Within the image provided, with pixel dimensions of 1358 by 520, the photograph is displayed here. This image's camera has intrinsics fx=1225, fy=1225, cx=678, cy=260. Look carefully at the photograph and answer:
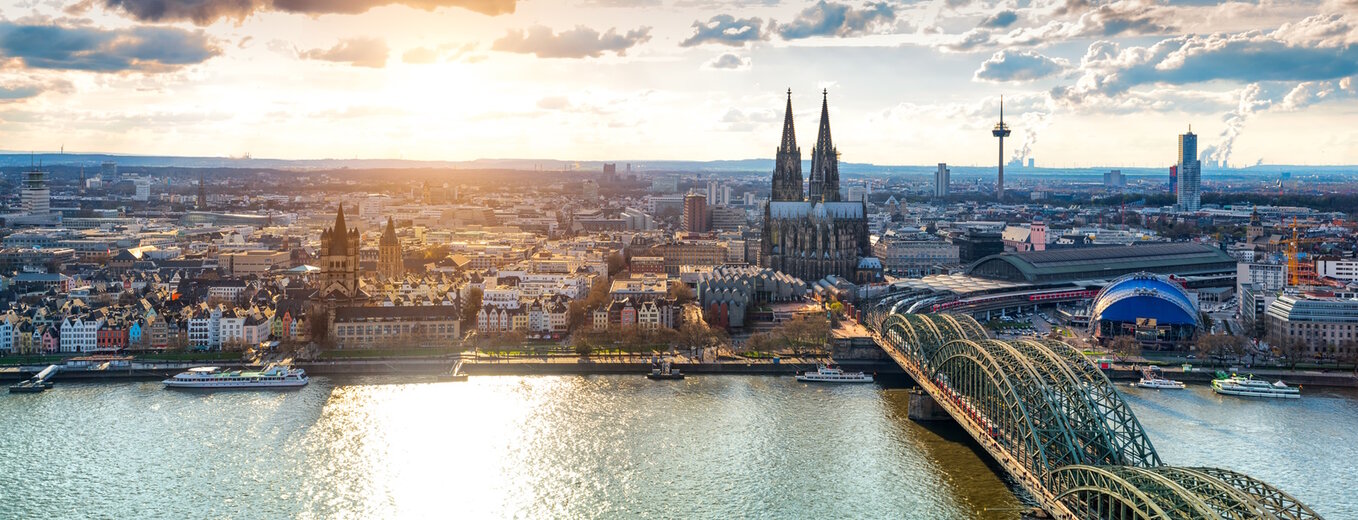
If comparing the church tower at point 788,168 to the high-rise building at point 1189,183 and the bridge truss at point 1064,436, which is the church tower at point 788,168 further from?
the high-rise building at point 1189,183

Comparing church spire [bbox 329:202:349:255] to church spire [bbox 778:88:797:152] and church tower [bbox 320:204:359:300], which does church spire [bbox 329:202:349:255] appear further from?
church spire [bbox 778:88:797:152]

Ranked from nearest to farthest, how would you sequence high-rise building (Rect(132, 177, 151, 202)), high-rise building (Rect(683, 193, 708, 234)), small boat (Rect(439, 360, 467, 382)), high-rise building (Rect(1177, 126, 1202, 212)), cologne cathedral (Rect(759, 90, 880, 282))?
small boat (Rect(439, 360, 467, 382))
cologne cathedral (Rect(759, 90, 880, 282))
high-rise building (Rect(683, 193, 708, 234))
high-rise building (Rect(1177, 126, 1202, 212))
high-rise building (Rect(132, 177, 151, 202))

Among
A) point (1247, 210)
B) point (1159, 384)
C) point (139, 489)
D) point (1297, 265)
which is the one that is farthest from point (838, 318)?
point (1247, 210)

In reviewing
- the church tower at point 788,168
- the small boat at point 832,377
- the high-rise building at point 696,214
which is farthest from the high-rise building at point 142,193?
the small boat at point 832,377

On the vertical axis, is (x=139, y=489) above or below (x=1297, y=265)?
below

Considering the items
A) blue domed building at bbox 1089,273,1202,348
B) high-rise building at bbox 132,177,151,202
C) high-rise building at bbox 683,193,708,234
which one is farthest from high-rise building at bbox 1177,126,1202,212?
high-rise building at bbox 132,177,151,202

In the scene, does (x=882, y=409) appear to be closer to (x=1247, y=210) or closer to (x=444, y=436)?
(x=444, y=436)

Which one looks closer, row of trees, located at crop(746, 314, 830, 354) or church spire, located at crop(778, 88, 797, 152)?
row of trees, located at crop(746, 314, 830, 354)
